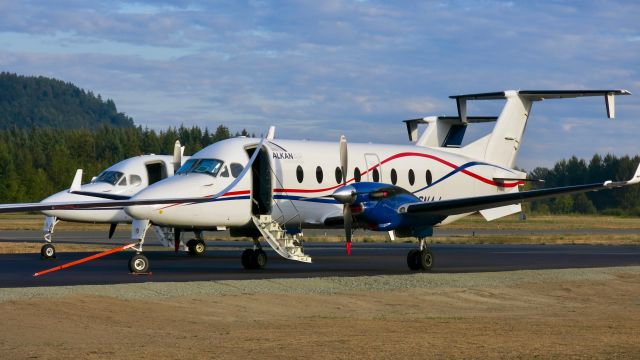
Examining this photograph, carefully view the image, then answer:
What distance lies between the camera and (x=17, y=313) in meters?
16.5

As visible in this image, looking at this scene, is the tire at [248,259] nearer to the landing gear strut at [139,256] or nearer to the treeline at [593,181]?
the landing gear strut at [139,256]

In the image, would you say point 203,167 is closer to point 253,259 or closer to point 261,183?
point 261,183

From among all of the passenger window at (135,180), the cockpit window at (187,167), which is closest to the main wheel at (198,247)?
the passenger window at (135,180)

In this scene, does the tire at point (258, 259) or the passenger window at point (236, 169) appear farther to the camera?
the tire at point (258, 259)

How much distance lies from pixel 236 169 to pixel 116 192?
376 inches

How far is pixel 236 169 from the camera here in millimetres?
27688

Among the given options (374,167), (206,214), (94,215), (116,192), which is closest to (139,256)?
(206,214)

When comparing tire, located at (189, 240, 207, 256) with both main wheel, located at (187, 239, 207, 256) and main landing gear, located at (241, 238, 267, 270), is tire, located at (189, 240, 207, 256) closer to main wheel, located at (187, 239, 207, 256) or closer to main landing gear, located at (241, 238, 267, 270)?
main wheel, located at (187, 239, 207, 256)

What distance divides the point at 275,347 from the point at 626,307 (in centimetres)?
922

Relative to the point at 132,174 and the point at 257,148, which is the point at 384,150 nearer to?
the point at 257,148

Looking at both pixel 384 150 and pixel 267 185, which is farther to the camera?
→ pixel 384 150

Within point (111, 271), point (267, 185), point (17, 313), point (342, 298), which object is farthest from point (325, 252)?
point (17, 313)

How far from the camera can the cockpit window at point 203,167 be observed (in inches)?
1075

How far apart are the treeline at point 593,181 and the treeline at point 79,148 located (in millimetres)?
46786
